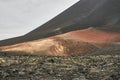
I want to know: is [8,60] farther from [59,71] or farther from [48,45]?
[48,45]

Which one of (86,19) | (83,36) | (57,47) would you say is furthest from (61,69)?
(86,19)

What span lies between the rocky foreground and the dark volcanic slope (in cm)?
3193

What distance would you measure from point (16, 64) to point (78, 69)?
5.29 meters

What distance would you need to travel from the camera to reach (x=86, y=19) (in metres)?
84.6

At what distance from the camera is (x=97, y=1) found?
10188 cm

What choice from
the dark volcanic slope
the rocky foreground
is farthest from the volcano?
the rocky foreground

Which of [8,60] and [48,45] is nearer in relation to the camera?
[8,60]

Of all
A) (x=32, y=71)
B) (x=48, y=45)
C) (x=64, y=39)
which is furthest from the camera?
(x=64, y=39)

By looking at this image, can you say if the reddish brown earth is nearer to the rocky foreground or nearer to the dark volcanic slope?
the rocky foreground

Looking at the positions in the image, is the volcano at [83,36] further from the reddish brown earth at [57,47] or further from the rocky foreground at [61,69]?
the rocky foreground at [61,69]

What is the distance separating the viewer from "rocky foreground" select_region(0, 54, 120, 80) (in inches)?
995

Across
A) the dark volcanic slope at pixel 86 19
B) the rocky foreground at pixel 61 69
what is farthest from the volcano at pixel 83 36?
the rocky foreground at pixel 61 69

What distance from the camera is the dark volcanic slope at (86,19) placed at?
72688 mm

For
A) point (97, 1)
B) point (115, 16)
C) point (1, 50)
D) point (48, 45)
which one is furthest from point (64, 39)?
point (97, 1)
